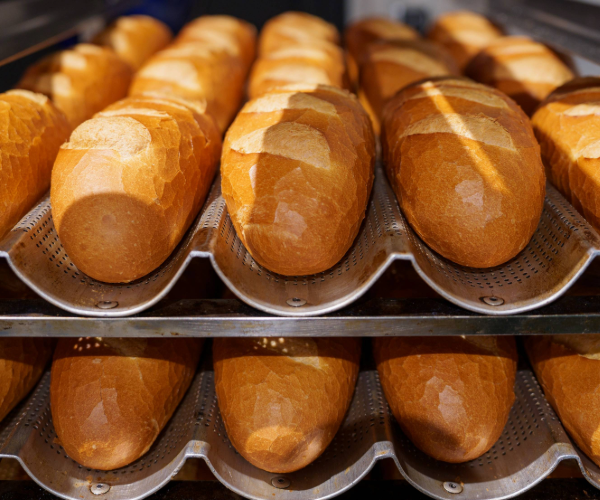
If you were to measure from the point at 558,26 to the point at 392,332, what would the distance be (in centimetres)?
179

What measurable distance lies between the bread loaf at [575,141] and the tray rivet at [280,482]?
2.96ft

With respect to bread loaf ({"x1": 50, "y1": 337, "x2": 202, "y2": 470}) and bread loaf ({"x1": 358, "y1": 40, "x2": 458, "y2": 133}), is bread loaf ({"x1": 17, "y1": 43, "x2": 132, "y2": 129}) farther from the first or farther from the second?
bread loaf ({"x1": 358, "y1": 40, "x2": 458, "y2": 133})

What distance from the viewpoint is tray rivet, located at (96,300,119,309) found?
0.95 meters

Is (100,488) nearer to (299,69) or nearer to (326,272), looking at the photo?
(326,272)

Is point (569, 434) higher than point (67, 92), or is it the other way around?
point (67, 92)

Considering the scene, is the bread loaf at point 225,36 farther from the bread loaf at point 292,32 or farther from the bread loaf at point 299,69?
the bread loaf at point 299,69

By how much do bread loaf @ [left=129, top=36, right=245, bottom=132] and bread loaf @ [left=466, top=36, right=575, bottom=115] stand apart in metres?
0.98

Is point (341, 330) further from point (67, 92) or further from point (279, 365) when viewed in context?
point (67, 92)

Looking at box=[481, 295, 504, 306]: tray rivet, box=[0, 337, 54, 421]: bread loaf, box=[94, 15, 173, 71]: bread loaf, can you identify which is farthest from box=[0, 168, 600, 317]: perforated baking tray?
box=[94, 15, 173, 71]: bread loaf

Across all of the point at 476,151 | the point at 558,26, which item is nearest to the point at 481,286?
the point at 476,151

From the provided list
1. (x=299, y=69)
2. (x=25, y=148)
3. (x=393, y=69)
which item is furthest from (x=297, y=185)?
(x=393, y=69)

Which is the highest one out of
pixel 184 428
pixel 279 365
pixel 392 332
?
pixel 392 332

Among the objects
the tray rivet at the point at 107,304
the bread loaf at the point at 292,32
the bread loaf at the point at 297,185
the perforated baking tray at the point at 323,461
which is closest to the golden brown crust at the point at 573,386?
the perforated baking tray at the point at 323,461

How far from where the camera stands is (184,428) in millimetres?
1168
